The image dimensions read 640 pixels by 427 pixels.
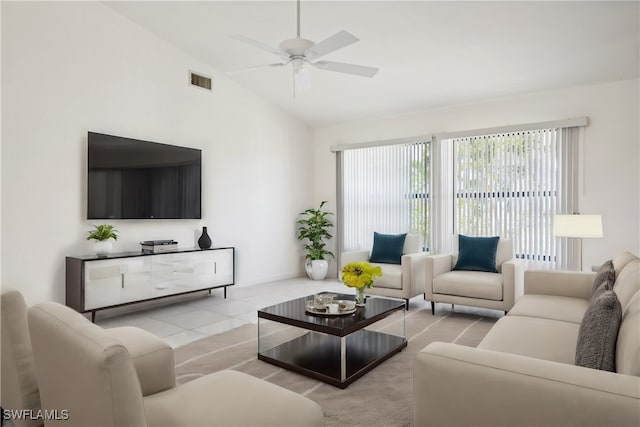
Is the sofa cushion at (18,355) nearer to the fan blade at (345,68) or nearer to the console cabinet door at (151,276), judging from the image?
the console cabinet door at (151,276)

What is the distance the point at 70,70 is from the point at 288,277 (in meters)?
4.15

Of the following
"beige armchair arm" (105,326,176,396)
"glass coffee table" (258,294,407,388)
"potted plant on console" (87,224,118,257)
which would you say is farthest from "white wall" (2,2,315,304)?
"beige armchair arm" (105,326,176,396)

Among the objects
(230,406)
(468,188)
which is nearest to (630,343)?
(230,406)

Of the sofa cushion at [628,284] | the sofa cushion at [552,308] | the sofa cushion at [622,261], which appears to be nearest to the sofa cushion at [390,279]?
the sofa cushion at [552,308]

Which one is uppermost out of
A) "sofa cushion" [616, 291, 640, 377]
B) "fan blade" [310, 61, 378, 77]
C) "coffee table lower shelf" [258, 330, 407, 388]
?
"fan blade" [310, 61, 378, 77]

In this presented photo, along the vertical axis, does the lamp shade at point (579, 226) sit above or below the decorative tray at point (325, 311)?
above

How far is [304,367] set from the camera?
263cm

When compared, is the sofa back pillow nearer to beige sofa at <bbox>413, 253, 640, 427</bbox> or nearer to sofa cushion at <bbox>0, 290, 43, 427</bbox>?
beige sofa at <bbox>413, 253, 640, 427</bbox>

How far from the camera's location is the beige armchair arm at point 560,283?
10.1ft

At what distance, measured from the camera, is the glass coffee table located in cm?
252

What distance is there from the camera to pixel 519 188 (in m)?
5.04

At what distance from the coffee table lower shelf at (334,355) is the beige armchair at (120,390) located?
40.1 inches

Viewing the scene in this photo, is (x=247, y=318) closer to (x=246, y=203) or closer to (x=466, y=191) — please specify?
(x=246, y=203)

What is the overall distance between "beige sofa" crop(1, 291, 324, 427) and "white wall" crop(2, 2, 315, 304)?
245cm
